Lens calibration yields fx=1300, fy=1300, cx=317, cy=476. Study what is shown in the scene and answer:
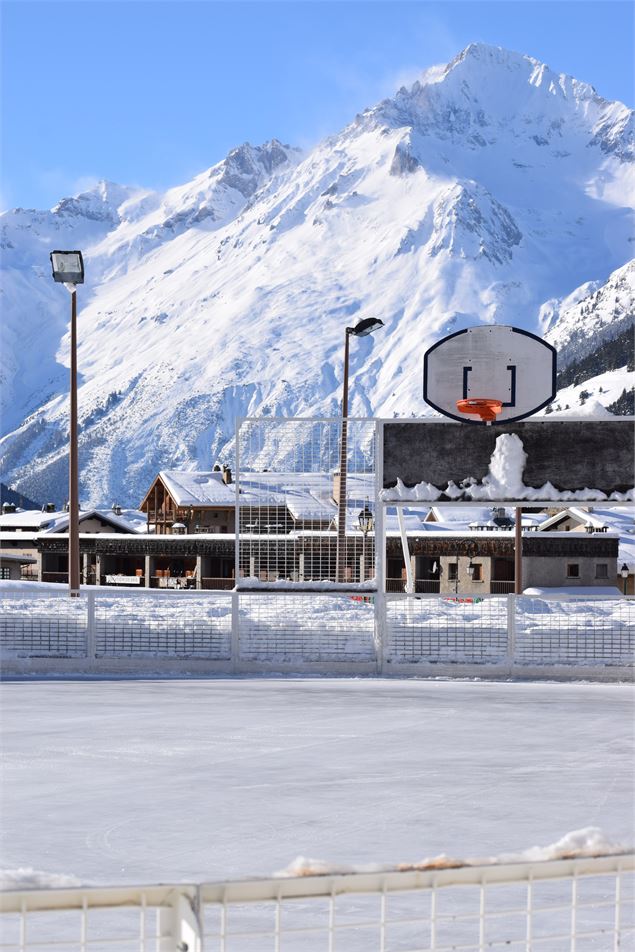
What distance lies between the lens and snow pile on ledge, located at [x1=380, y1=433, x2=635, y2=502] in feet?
66.0

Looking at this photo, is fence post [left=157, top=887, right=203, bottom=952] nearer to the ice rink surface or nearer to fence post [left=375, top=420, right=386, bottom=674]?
the ice rink surface

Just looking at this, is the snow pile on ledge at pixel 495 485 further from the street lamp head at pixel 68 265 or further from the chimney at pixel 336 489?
the street lamp head at pixel 68 265

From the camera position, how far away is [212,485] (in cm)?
8962

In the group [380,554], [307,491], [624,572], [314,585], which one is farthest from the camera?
[624,572]

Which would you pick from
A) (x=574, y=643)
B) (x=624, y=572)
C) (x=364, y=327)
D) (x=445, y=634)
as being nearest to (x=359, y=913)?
(x=445, y=634)

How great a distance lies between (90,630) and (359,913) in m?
13.7

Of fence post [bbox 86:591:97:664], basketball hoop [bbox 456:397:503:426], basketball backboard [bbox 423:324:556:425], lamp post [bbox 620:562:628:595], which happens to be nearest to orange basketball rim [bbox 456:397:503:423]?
basketball hoop [bbox 456:397:503:426]

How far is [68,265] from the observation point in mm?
22844

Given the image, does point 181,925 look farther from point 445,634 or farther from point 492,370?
point 492,370

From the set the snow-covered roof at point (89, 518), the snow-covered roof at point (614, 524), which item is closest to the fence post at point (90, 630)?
the snow-covered roof at point (614, 524)

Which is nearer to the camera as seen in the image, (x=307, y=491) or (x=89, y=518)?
(x=307, y=491)

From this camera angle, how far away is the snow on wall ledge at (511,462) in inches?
785

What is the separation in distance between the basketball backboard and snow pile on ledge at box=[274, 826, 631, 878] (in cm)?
1725

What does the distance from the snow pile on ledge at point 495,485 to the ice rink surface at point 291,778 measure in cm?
491
